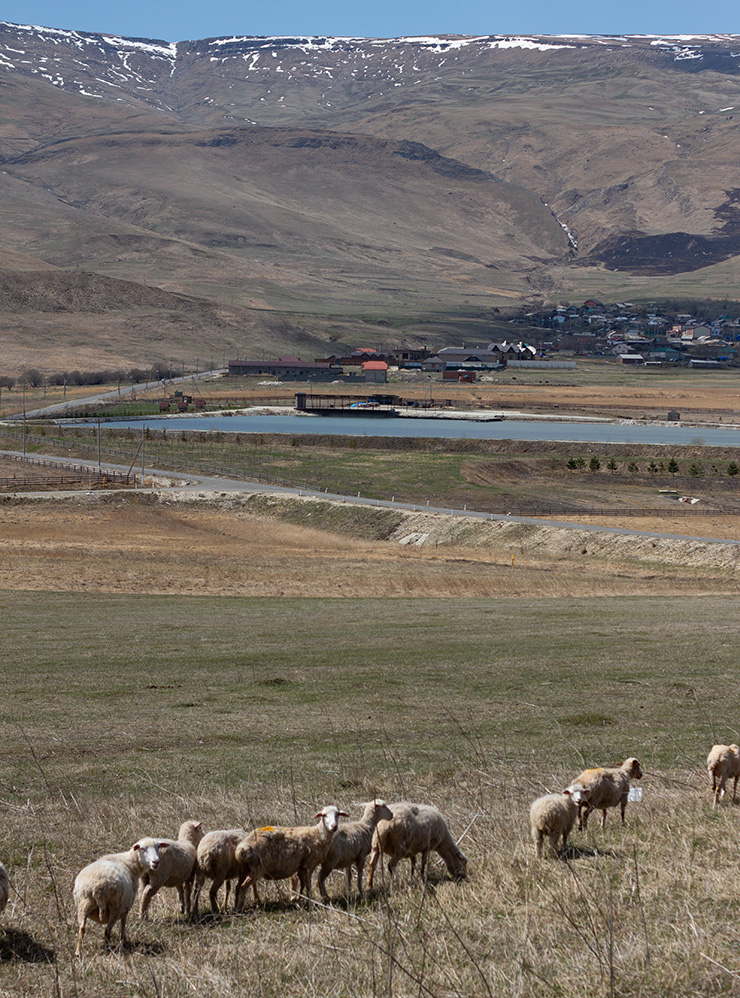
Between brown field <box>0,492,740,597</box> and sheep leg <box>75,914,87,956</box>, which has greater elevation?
sheep leg <box>75,914,87,956</box>

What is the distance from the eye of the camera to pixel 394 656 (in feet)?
83.8

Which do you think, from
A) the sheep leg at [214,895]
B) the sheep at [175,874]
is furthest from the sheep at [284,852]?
the sheep at [175,874]

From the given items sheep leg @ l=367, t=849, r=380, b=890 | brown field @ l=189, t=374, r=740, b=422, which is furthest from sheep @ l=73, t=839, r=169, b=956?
brown field @ l=189, t=374, r=740, b=422

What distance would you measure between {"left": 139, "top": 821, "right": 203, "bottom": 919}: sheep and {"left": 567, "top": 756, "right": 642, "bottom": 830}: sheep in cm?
454

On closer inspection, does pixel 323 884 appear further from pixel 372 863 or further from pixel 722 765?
pixel 722 765

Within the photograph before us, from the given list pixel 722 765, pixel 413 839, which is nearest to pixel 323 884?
pixel 413 839

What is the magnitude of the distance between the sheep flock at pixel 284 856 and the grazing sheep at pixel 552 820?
0.01m

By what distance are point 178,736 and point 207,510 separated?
58.0 m

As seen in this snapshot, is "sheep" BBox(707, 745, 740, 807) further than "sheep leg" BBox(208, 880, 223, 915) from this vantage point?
Yes

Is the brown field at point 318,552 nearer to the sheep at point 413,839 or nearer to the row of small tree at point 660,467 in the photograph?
the row of small tree at point 660,467

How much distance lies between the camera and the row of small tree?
94625 millimetres

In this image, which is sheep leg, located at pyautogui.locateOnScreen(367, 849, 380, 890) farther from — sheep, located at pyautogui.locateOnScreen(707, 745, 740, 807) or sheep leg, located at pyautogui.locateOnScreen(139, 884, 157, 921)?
sheep, located at pyautogui.locateOnScreen(707, 745, 740, 807)

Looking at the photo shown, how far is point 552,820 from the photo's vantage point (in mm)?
11438

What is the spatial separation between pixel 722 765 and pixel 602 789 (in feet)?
6.32
